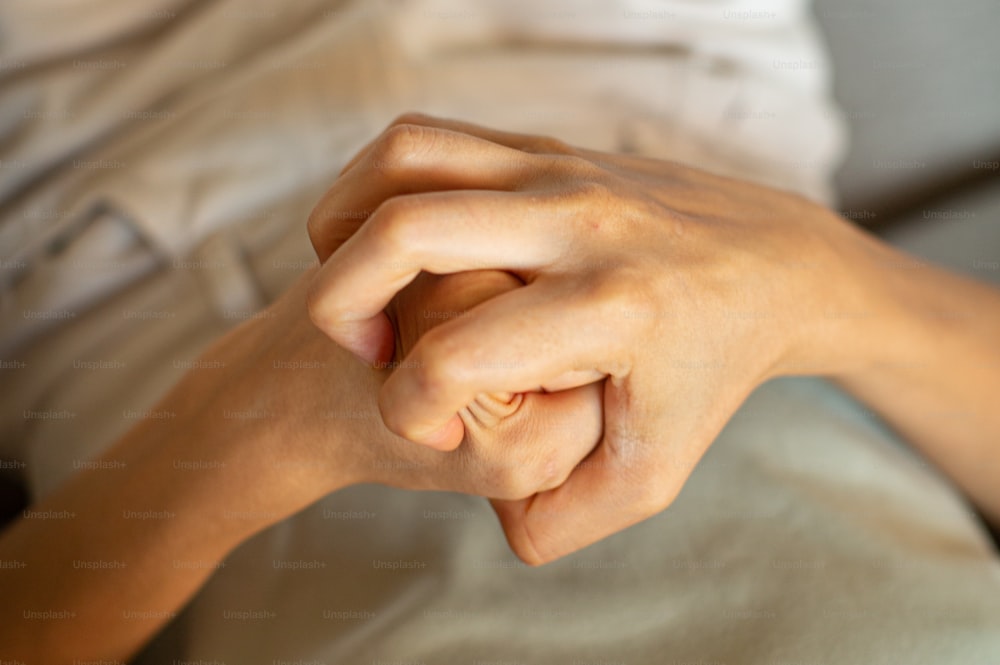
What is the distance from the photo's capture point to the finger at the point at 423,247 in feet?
1.39

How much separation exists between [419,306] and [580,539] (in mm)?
194

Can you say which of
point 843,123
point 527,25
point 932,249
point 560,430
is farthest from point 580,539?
point 843,123

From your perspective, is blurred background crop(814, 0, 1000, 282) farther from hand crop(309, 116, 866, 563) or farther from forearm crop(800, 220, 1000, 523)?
hand crop(309, 116, 866, 563)

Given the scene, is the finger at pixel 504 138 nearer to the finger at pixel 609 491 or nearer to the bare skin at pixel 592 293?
the bare skin at pixel 592 293

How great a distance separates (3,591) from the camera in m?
0.62

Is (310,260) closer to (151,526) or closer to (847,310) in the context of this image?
(151,526)

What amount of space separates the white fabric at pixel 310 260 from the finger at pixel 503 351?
0.23 m

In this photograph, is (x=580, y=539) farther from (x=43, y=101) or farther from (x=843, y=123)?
(x=843, y=123)

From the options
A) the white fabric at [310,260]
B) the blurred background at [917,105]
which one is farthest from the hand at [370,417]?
the blurred background at [917,105]

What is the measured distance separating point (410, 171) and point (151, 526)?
0.35 meters

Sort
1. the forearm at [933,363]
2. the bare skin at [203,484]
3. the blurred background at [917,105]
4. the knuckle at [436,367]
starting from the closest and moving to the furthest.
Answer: the knuckle at [436,367] → the bare skin at [203,484] → the forearm at [933,363] → the blurred background at [917,105]

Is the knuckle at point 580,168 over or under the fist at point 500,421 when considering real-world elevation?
over

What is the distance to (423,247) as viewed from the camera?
43 cm

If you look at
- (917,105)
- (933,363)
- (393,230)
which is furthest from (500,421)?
(917,105)
